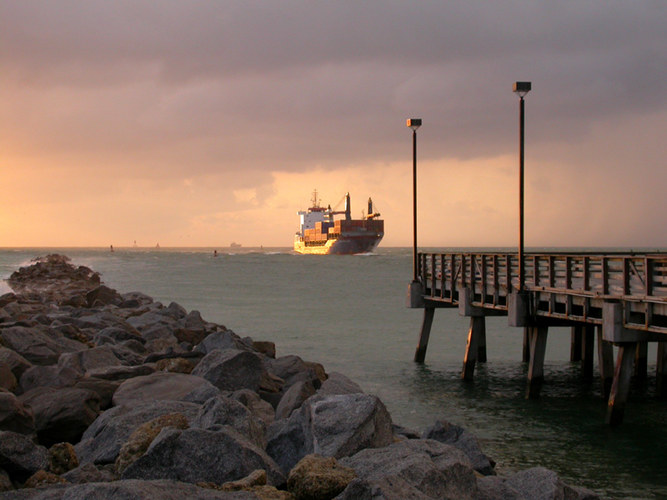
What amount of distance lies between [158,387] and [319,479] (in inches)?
210

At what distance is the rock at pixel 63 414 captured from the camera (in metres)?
9.76

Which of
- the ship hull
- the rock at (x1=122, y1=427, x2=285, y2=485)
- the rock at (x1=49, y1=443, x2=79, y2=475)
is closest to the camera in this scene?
the rock at (x1=122, y1=427, x2=285, y2=485)

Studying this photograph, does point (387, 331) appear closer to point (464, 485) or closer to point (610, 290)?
point (610, 290)

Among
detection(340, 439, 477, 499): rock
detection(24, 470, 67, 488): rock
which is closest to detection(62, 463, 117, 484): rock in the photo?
detection(24, 470, 67, 488): rock

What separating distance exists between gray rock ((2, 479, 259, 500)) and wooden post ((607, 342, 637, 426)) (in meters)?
10.9

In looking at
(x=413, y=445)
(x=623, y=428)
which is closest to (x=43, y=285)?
(x=623, y=428)

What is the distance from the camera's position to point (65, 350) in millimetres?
16344

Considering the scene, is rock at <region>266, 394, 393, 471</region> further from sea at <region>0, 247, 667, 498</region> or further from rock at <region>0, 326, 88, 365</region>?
rock at <region>0, 326, 88, 365</region>

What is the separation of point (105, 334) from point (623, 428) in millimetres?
12098

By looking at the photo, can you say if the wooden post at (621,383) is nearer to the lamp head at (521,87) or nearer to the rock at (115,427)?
the lamp head at (521,87)

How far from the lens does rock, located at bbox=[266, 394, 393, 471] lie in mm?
8016

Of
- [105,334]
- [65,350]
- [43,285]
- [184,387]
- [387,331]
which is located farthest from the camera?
[43,285]

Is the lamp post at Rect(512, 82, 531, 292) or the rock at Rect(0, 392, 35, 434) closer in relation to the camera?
the rock at Rect(0, 392, 35, 434)

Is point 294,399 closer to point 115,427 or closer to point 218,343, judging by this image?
point 115,427
